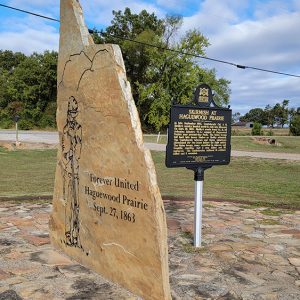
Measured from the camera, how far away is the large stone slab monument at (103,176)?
3436 mm

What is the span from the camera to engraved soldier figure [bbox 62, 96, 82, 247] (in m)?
4.48

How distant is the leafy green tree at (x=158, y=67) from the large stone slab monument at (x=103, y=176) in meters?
25.7

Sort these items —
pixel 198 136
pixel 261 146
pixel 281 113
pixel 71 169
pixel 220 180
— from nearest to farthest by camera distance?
pixel 71 169
pixel 198 136
pixel 220 180
pixel 261 146
pixel 281 113

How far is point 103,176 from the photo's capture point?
3.98 meters

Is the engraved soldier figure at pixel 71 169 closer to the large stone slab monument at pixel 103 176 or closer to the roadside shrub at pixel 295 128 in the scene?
the large stone slab monument at pixel 103 176

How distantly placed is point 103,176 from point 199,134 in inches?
57.7

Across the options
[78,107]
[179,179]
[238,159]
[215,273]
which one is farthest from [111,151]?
[238,159]

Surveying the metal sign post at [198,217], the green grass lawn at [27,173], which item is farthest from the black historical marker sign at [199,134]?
the green grass lawn at [27,173]

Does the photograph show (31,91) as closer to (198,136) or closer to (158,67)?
(158,67)

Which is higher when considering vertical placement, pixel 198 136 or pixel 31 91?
pixel 31 91

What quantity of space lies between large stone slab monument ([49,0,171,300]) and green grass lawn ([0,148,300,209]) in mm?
4334

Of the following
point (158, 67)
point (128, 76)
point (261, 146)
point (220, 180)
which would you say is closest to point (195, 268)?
point (220, 180)

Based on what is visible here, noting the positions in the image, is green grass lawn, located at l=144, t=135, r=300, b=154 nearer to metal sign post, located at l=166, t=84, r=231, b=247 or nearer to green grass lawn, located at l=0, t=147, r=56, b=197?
green grass lawn, located at l=0, t=147, r=56, b=197

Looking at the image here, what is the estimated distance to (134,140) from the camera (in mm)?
3492
